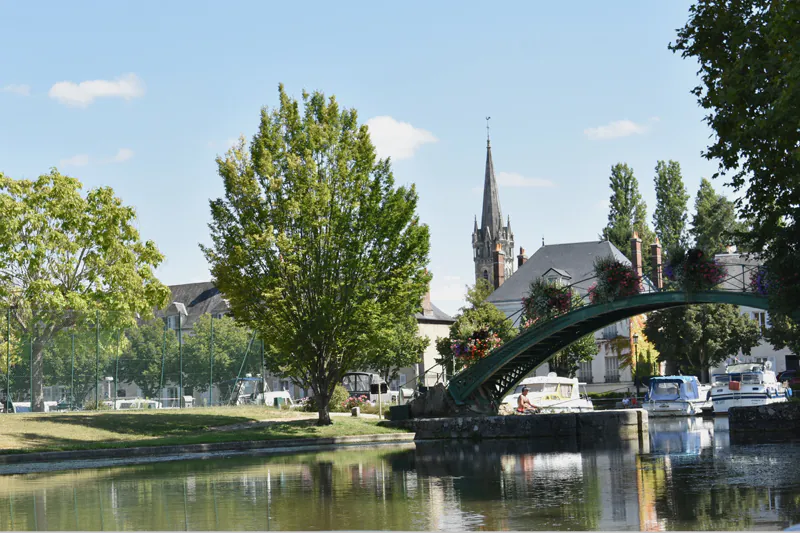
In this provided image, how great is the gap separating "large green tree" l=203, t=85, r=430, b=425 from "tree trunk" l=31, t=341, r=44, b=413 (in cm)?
1159

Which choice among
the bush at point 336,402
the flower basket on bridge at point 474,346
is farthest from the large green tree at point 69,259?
the flower basket on bridge at point 474,346

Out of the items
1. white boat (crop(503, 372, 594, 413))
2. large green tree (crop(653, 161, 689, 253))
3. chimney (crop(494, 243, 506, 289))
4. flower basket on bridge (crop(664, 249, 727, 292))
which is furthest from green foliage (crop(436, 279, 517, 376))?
large green tree (crop(653, 161, 689, 253))

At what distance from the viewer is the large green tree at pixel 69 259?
49188 millimetres

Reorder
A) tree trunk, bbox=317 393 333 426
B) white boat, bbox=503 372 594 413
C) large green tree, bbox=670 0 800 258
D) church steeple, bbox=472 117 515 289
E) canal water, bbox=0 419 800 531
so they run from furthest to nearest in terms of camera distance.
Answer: church steeple, bbox=472 117 515 289, white boat, bbox=503 372 594 413, tree trunk, bbox=317 393 333 426, large green tree, bbox=670 0 800 258, canal water, bbox=0 419 800 531

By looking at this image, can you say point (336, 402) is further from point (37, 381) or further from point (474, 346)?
point (37, 381)

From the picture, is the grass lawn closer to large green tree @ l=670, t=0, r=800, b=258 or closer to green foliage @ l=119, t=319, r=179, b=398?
green foliage @ l=119, t=319, r=179, b=398

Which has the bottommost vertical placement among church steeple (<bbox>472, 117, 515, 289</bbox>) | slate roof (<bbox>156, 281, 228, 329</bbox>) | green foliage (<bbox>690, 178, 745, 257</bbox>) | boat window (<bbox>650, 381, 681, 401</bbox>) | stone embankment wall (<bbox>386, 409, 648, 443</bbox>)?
stone embankment wall (<bbox>386, 409, 648, 443</bbox>)

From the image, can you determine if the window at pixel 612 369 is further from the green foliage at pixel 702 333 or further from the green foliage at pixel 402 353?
the green foliage at pixel 402 353

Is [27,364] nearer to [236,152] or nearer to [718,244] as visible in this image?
[236,152]

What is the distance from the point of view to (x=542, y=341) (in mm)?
37719

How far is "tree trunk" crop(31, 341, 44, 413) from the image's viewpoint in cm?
4319

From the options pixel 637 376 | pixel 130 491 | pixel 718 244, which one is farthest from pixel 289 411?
pixel 718 244

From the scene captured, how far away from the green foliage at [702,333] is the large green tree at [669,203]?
31390 millimetres

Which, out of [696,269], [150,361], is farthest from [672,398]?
[150,361]
